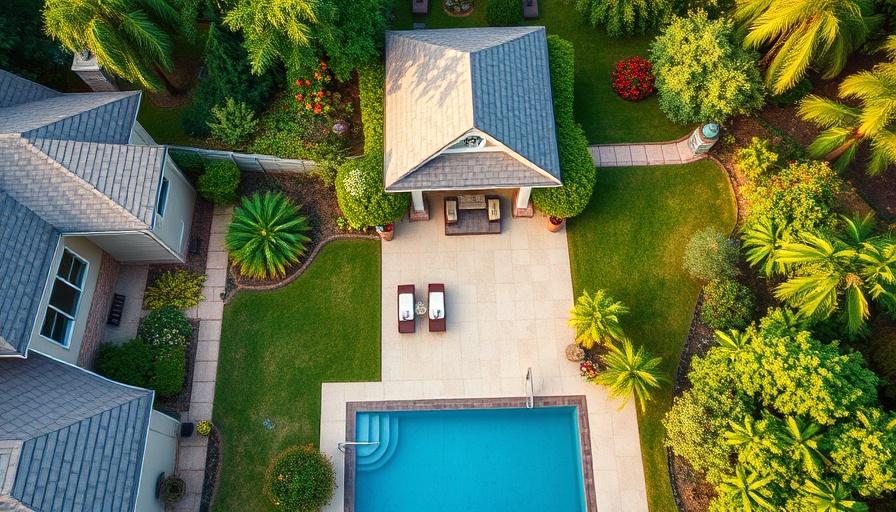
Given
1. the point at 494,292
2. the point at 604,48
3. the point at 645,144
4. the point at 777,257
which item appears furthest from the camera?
the point at 604,48

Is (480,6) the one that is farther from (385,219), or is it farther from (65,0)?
(65,0)

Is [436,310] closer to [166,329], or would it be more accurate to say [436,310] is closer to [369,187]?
[369,187]

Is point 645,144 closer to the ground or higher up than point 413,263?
higher up

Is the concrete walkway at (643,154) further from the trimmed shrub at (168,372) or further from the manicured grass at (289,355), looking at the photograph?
the trimmed shrub at (168,372)

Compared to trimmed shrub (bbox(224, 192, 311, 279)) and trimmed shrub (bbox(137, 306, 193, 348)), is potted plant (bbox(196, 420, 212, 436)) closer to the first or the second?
trimmed shrub (bbox(137, 306, 193, 348))

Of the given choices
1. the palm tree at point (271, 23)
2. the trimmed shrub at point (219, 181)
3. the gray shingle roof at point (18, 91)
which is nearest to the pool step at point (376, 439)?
the trimmed shrub at point (219, 181)

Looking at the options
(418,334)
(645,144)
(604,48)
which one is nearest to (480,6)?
(604,48)

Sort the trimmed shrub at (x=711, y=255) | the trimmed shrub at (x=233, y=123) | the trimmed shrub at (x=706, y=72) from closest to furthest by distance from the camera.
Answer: the trimmed shrub at (x=711, y=255) < the trimmed shrub at (x=706, y=72) < the trimmed shrub at (x=233, y=123)
